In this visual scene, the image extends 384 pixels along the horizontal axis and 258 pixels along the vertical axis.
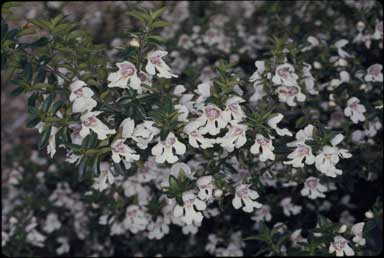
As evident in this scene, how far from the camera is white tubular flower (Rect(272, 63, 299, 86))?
221 cm

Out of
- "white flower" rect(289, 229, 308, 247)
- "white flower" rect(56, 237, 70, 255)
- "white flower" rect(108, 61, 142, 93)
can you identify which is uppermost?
"white flower" rect(108, 61, 142, 93)

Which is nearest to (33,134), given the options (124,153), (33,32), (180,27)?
(180,27)

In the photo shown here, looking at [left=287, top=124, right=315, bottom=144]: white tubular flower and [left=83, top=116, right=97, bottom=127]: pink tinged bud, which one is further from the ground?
[left=83, top=116, right=97, bottom=127]: pink tinged bud

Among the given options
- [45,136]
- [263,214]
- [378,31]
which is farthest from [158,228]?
[378,31]

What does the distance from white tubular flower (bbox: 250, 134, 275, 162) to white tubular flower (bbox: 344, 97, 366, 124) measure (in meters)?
0.55

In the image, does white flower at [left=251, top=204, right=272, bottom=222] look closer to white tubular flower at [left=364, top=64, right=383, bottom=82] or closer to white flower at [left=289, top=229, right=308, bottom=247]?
white flower at [left=289, top=229, right=308, bottom=247]

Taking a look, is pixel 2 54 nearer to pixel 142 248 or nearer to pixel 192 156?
pixel 192 156

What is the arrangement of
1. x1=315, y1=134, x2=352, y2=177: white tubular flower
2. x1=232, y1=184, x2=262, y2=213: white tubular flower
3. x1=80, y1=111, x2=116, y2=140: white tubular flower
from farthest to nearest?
x1=232, y1=184, x2=262, y2=213: white tubular flower
x1=315, y1=134, x2=352, y2=177: white tubular flower
x1=80, y1=111, x2=116, y2=140: white tubular flower

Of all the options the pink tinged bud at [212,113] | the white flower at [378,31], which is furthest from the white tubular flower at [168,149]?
the white flower at [378,31]

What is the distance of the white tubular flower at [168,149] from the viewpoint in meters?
1.95

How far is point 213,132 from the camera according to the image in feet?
6.53

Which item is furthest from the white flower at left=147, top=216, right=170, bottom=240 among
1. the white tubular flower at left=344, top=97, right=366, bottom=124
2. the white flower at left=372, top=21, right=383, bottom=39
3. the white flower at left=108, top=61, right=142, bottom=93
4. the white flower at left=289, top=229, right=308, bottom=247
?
the white flower at left=372, top=21, right=383, bottom=39

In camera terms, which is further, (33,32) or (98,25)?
(98,25)

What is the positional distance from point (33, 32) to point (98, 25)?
203cm
